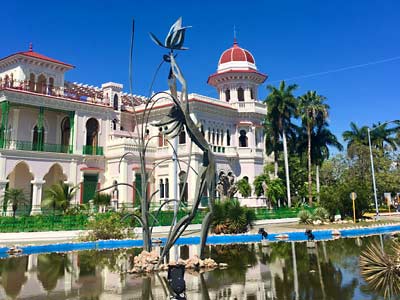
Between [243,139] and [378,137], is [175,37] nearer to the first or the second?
[243,139]

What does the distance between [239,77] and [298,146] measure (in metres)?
10.1

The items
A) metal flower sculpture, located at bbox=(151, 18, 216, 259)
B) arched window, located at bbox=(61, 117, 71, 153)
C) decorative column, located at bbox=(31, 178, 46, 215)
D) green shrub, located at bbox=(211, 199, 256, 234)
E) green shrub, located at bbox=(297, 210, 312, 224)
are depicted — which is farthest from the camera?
arched window, located at bbox=(61, 117, 71, 153)

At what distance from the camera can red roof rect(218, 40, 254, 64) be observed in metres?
40.3

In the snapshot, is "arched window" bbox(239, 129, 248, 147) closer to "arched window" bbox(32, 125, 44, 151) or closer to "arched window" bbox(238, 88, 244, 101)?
"arched window" bbox(238, 88, 244, 101)

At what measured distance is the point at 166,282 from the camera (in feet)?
31.6

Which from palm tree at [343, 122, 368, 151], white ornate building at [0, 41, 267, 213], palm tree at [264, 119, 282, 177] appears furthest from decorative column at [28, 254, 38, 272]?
palm tree at [343, 122, 368, 151]

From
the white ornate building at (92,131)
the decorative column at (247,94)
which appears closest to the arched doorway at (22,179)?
the white ornate building at (92,131)

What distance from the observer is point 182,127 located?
1121 centimetres

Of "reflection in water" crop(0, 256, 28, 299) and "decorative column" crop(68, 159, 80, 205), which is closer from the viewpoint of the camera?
"reflection in water" crop(0, 256, 28, 299)

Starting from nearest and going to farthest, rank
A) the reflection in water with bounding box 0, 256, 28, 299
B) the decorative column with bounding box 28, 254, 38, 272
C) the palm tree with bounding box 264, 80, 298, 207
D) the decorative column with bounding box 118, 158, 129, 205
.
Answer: the reflection in water with bounding box 0, 256, 28, 299
the decorative column with bounding box 28, 254, 38, 272
the decorative column with bounding box 118, 158, 129, 205
the palm tree with bounding box 264, 80, 298, 207

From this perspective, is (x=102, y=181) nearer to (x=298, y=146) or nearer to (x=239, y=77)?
(x=239, y=77)

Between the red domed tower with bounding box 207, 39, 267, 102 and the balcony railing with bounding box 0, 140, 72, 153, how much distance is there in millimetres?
16790

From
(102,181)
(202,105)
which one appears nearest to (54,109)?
(102,181)

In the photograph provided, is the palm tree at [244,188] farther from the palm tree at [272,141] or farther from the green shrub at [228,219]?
the green shrub at [228,219]
